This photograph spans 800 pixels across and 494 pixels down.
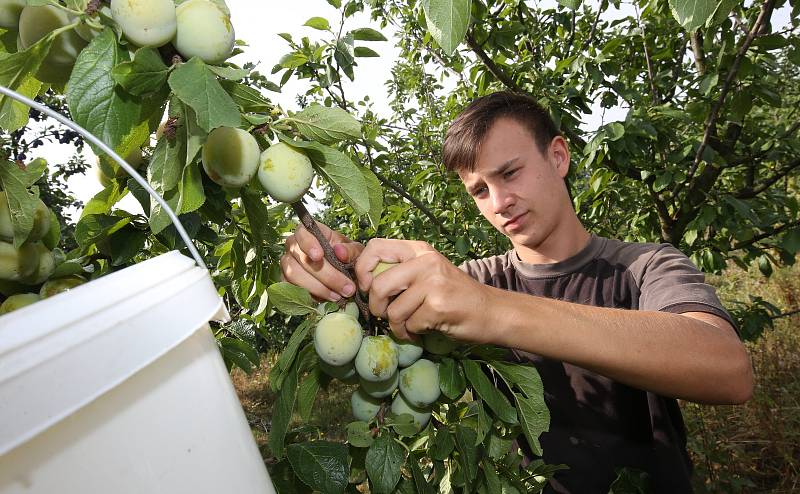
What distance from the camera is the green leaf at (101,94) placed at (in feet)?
1.82

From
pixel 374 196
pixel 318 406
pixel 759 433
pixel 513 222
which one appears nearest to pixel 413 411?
pixel 374 196

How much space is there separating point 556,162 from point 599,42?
2037mm

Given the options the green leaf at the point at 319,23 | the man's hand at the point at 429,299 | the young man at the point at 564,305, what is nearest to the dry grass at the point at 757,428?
the young man at the point at 564,305

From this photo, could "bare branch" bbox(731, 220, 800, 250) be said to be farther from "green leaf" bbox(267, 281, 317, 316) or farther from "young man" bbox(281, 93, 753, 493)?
"green leaf" bbox(267, 281, 317, 316)

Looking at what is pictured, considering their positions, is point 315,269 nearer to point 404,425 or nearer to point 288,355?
point 288,355

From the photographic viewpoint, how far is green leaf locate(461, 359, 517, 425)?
853mm

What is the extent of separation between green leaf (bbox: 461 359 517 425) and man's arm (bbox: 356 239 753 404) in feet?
0.18

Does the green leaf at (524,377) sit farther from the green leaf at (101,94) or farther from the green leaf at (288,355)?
the green leaf at (101,94)

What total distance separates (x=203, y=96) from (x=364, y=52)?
1.04 meters

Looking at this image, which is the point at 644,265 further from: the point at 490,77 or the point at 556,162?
the point at 490,77

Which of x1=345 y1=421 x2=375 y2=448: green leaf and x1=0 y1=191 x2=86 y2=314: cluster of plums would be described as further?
x1=345 y1=421 x2=375 y2=448: green leaf

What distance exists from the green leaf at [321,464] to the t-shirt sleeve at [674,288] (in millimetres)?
1015

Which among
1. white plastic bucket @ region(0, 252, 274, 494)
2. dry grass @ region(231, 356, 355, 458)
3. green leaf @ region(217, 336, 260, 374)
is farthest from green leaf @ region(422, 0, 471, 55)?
dry grass @ region(231, 356, 355, 458)

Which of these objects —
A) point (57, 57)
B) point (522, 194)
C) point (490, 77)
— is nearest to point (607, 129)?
point (522, 194)
